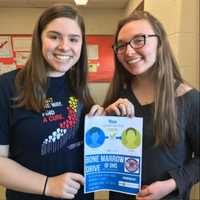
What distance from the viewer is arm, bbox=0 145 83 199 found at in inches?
42.6

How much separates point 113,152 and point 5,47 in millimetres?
4292

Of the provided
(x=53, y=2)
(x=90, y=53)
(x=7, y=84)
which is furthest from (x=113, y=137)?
(x=90, y=53)

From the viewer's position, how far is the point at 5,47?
198 inches

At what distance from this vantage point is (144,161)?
117cm

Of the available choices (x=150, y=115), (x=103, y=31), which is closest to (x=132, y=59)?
(x=150, y=115)

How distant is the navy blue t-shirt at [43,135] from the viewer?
1132 mm

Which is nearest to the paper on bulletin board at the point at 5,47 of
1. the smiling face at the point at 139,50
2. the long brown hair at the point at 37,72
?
the long brown hair at the point at 37,72

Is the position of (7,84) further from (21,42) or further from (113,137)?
(21,42)

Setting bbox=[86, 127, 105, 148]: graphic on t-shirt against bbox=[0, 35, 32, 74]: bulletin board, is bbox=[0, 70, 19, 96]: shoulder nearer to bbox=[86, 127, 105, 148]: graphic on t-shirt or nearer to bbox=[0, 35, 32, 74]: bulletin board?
bbox=[86, 127, 105, 148]: graphic on t-shirt


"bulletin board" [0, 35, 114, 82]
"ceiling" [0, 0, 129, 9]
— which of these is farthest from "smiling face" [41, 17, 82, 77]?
"bulletin board" [0, 35, 114, 82]

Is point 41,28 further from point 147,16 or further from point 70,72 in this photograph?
point 147,16

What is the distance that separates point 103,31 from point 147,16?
12.9ft

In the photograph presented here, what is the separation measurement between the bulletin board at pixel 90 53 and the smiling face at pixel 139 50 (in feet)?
12.1

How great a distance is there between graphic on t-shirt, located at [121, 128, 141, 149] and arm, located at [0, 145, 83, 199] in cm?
22
